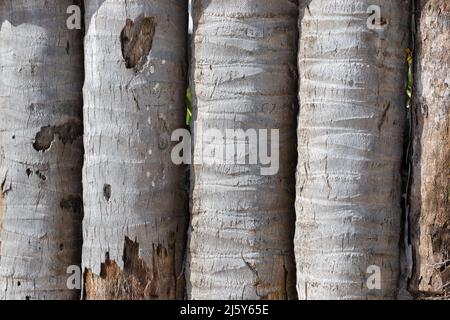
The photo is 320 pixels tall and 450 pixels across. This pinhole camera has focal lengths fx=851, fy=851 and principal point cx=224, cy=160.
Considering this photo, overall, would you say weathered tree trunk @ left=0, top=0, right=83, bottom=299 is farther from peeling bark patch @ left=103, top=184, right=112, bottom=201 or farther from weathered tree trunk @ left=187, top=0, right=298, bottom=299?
weathered tree trunk @ left=187, top=0, right=298, bottom=299

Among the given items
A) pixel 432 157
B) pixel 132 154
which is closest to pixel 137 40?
pixel 132 154

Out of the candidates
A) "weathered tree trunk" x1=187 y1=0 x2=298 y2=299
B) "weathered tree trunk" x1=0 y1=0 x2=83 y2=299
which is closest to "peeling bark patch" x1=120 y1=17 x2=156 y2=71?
"weathered tree trunk" x1=187 y1=0 x2=298 y2=299

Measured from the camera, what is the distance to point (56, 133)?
347cm

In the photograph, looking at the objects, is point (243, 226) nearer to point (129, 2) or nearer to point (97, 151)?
point (97, 151)

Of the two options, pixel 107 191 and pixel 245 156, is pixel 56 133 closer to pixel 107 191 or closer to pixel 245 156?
pixel 107 191

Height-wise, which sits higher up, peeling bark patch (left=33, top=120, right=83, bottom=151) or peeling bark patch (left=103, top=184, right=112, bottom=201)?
peeling bark patch (left=33, top=120, right=83, bottom=151)

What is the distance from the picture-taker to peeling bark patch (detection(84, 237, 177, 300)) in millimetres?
3295

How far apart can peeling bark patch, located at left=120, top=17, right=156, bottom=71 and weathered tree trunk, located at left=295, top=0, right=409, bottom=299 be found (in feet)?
2.12

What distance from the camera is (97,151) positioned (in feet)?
10.9

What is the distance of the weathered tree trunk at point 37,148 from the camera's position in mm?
3451

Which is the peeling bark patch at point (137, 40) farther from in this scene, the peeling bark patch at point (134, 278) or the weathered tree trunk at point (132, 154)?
the peeling bark patch at point (134, 278)

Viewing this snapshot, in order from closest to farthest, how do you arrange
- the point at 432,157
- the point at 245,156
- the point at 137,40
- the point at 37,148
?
the point at 432,157 → the point at 245,156 → the point at 137,40 → the point at 37,148

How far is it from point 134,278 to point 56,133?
681 millimetres
